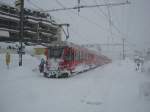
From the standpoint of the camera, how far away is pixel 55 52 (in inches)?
668

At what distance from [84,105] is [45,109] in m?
1.35

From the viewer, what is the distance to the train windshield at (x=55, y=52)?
16.8 m

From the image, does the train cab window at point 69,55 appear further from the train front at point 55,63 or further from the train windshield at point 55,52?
the train windshield at point 55,52

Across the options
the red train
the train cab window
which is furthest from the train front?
the train cab window

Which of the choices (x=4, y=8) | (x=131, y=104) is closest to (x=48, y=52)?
(x=131, y=104)

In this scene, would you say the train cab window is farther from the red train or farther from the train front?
the train front

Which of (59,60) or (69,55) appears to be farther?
(69,55)

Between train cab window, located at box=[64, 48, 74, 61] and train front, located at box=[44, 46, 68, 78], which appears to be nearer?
train front, located at box=[44, 46, 68, 78]

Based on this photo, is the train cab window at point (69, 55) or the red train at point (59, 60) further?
the train cab window at point (69, 55)

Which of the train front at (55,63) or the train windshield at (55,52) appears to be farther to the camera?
the train windshield at (55,52)

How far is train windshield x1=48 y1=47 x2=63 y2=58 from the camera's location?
55.2 feet

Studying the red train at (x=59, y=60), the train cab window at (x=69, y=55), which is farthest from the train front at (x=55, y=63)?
the train cab window at (x=69, y=55)

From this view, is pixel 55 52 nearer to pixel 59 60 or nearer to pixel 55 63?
pixel 59 60

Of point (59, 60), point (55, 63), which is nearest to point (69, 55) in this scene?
point (59, 60)
